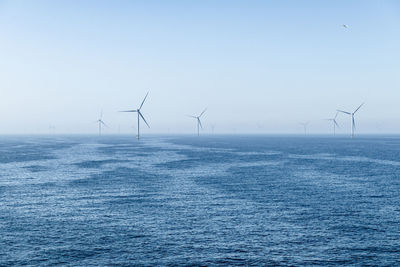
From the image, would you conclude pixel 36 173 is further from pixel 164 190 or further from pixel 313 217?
pixel 313 217

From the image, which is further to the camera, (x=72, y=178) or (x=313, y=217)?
(x=72, y=178)

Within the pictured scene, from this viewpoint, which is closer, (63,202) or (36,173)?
(63,202)

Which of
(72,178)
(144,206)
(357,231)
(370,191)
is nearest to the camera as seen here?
(357,231)

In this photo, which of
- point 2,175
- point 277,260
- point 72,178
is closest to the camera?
point 277,260

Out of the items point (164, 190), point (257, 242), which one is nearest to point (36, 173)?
point (164, 190)

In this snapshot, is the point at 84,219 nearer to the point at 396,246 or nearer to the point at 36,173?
the point at 396,246

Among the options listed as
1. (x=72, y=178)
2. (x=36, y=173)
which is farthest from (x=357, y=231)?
(x=36, y=173)

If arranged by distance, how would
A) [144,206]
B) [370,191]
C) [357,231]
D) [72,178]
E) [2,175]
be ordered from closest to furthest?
[357,231] < [144,206] < [370,191] < [72,178] < [2,175]

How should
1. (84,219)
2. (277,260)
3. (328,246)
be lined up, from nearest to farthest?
(277,260) < (328,246) < (84,219)

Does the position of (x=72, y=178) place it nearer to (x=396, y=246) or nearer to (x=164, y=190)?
(x=164, y=190)
